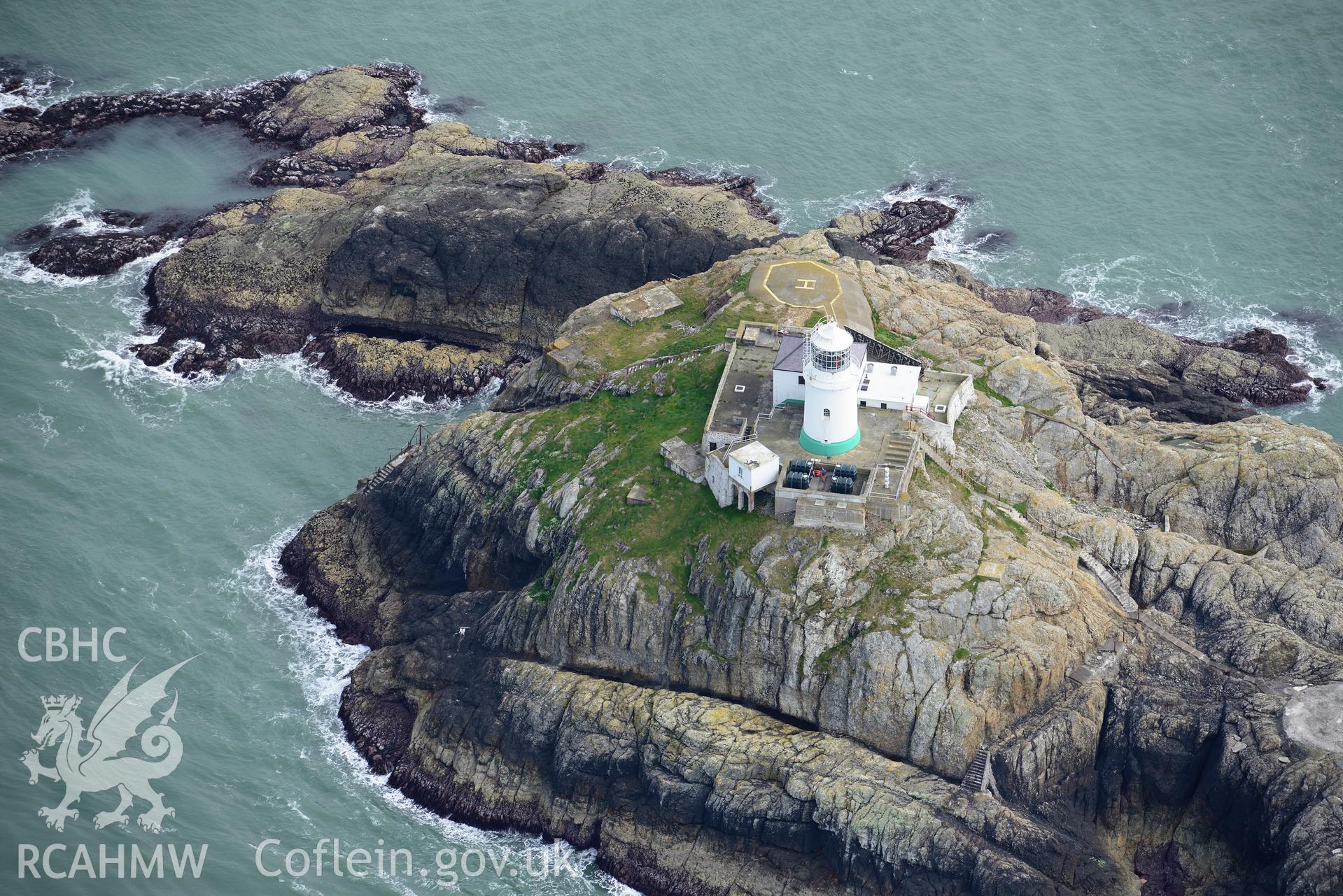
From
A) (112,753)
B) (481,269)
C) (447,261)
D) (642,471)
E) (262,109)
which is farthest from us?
(262,109)

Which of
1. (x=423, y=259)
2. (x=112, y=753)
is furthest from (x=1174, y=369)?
(x=112, y=753)

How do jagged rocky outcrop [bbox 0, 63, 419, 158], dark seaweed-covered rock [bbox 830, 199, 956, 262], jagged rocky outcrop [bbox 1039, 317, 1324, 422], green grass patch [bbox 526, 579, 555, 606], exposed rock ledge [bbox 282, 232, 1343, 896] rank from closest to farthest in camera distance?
exposed rock ledge [bbox 282, 232, 1343, 896]
green grass patch [bbox 526, 579, 555, 606]
jagged rocky outcrop [bbox 1039, 317, 1324, 422]
dark seaweed-covered rock [bbox 830, 199, 956, 262]
jagged rocky outcrop [bbox 0, 63, 419, 158]

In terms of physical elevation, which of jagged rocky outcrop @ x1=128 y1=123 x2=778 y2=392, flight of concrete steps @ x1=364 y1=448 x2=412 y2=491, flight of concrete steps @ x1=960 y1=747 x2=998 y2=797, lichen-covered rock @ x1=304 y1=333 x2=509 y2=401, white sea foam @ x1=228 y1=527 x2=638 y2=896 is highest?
jagged rocky outcrop @ x1=128 y1=123 x2=778 y2=392

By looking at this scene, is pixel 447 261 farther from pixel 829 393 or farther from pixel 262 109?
pixel 829 393

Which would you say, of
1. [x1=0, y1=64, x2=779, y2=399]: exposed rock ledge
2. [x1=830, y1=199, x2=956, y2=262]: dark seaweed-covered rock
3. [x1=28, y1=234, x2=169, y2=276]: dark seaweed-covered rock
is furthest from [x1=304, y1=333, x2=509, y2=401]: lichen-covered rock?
[x1=830, y1=199, x2=956, y2=262]: dark seaweed-covered rock

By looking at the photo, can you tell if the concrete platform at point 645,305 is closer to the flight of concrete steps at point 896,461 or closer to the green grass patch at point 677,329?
the green grass patch at point 677,329

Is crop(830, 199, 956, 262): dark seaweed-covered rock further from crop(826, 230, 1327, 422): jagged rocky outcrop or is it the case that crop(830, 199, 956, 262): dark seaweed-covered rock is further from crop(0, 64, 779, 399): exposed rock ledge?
crop(0, 64, 779, 399): exposed rock ledge
